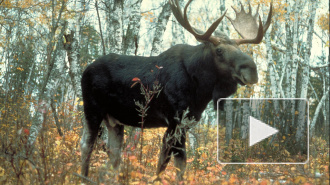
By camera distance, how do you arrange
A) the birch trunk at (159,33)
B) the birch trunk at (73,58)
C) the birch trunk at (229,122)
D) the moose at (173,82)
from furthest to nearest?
the birch trunk at (159,33)
the birch trunk at (73,58)
the moose at (173,82)
the birch trunk at (229,122)

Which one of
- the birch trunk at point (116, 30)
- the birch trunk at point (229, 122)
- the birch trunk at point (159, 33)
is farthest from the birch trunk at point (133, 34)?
the birch trunk at point (229, 122)

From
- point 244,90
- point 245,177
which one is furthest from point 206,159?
point 244,90

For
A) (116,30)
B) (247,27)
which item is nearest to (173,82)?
(247,27)

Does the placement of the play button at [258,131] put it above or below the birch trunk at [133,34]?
below

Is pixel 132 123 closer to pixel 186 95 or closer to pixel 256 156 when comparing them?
pixel 186 95

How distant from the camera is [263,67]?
1844 centimetres

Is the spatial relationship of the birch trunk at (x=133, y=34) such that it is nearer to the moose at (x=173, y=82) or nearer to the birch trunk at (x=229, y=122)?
the moose at (x=173, y=82)

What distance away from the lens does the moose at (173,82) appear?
422cm

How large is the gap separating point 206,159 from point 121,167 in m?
3.28
